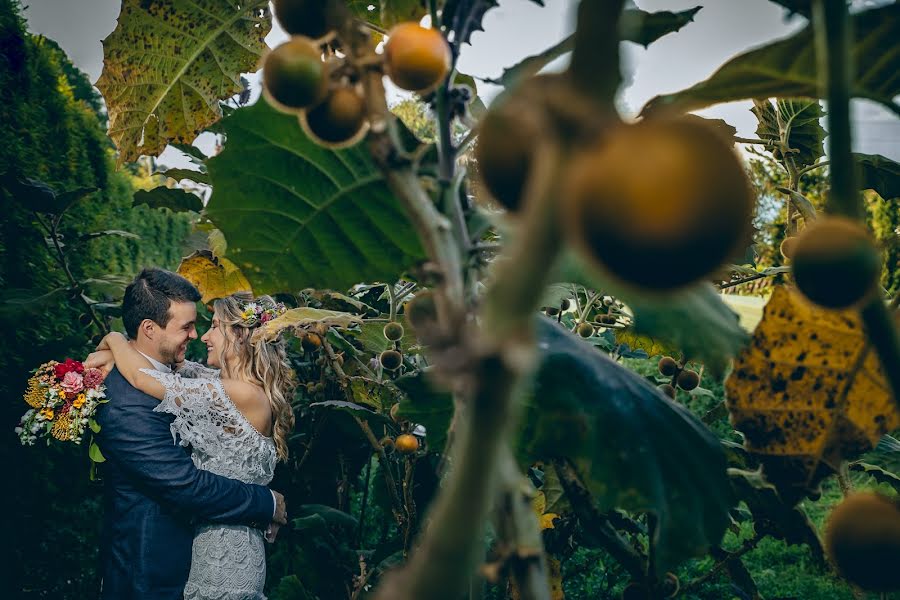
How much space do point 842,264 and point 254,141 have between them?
3.12ft

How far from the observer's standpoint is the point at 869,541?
556 millimetres

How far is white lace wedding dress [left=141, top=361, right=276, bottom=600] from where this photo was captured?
12.0 feet

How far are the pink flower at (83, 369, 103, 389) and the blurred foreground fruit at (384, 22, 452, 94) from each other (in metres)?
3.43

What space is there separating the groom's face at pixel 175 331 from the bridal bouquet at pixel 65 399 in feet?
1.48

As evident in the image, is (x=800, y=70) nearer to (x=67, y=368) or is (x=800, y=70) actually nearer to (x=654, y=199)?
(x=654, y=199)

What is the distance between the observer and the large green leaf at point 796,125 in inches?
92.0

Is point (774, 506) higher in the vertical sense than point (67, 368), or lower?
lower

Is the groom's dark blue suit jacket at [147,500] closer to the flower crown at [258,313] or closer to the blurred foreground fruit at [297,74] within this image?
the flower crown at [258,313]

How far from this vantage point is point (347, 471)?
4746 millimetres

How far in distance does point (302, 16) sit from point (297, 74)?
0.32 ft

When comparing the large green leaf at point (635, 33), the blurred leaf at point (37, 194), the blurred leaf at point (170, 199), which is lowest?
the large green leaf at point (635, 33)

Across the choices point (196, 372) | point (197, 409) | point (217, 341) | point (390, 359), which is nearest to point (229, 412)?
point (197, 409)

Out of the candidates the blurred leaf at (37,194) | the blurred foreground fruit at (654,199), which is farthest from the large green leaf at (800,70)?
the blurred leaf at (37,194)

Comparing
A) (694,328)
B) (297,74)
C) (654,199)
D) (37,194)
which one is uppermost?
(37,194)
